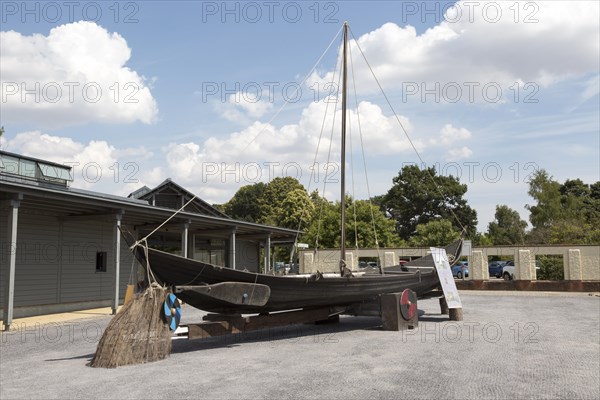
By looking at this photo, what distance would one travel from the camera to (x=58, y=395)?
5664 millimetres

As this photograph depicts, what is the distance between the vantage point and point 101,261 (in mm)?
18750

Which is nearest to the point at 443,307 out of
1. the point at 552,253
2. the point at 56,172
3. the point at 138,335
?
the point at 138,335

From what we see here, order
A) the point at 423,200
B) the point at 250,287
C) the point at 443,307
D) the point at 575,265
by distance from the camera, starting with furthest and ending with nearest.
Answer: the point at 423,200 → the point at 575,265 → the point at 443,307 → the point at 250,287

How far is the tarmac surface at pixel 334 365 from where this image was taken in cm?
587

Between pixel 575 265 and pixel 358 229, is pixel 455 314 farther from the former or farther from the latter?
pixel 358 229

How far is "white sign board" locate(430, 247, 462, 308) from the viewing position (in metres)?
12.7

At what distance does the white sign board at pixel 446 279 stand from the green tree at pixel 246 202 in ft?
179

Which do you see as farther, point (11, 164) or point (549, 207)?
point (549, 207)

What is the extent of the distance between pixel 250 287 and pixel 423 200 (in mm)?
52752

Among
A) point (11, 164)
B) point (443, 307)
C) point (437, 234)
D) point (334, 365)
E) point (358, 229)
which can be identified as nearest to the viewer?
point (334, 365)

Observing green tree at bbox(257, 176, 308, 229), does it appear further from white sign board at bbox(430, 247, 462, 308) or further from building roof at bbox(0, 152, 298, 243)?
white sign board at bbox(430, 247, 462, 308)

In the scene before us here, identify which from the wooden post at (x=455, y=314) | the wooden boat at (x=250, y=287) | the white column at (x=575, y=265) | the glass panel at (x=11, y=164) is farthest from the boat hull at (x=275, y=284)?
the white column at (x=575, y=265)

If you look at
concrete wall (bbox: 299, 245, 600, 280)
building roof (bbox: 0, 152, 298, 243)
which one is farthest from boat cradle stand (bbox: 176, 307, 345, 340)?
concrete wall (bbox: 299, 245, 600, 280)

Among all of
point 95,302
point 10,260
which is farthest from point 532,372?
point 95,302
